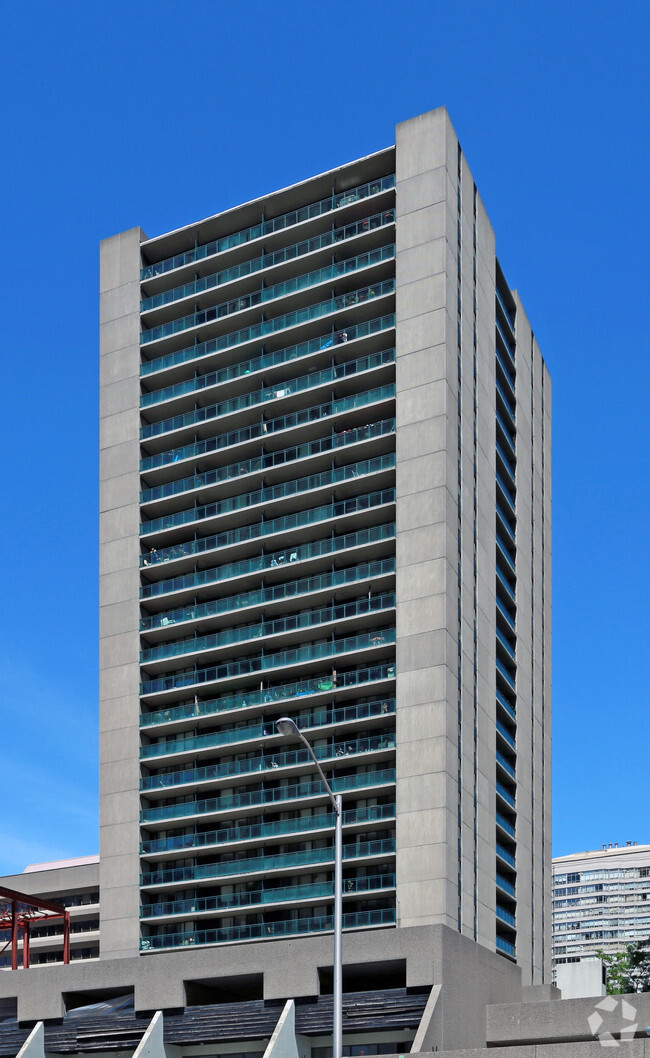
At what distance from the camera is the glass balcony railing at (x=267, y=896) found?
6838cm

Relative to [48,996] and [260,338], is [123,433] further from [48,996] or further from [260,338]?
[48,996]

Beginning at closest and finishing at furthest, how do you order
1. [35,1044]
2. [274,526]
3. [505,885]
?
[35,1044] → [274,526] → [505,885]

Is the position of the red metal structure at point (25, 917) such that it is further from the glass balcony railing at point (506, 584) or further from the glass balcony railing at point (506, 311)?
the glass balcony railing at point (506, 311)

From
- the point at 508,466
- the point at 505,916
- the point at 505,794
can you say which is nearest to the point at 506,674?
the point at 505,794

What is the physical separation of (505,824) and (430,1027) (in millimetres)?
22863

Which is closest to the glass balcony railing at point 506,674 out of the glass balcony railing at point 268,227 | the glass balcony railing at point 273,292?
the glass balcony railing at point 273,292

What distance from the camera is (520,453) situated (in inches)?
3551

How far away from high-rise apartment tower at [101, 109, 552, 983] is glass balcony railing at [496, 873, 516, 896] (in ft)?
1.07

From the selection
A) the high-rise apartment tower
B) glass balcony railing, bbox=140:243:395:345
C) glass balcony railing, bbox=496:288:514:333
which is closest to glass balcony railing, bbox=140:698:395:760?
the high-rise apartment tower

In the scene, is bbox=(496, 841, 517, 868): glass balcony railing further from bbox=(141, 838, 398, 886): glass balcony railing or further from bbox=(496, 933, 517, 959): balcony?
bbox=(141, 838, 398, 886): glass balcony railing

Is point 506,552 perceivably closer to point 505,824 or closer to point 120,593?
point 505,824

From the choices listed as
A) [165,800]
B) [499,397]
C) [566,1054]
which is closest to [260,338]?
[499,397]

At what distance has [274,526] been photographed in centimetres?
7694

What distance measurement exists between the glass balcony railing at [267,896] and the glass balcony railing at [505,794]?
13.1 meters
